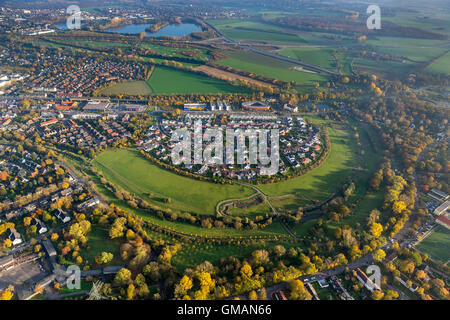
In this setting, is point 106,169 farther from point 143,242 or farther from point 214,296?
point 214,296

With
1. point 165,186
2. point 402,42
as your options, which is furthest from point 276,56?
point 165,186

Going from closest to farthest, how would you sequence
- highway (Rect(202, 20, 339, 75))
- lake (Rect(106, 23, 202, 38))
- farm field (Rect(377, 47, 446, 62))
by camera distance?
highway (Rect(202, 20, 339, 75)), farm field (Rect(377, 47, 446, 62)), lake (Rect(106, 23, 202, 38))

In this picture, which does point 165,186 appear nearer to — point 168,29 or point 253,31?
point 253,31

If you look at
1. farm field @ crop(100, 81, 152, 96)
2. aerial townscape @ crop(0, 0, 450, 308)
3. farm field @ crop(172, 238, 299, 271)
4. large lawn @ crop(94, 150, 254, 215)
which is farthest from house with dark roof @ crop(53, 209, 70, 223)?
farm field @ crop(100, 81, 152, 96)

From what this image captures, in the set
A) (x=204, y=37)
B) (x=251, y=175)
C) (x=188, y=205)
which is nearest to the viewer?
(x=188, y=205)

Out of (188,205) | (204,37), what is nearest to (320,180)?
(188,205)

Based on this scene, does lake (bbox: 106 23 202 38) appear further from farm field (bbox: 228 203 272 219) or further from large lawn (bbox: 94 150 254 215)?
farm field (bbox: 228 203 272 219)

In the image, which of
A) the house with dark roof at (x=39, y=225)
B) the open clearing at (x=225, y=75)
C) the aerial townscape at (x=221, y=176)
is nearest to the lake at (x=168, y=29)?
the aerial townscape at (x=221, y=176)
